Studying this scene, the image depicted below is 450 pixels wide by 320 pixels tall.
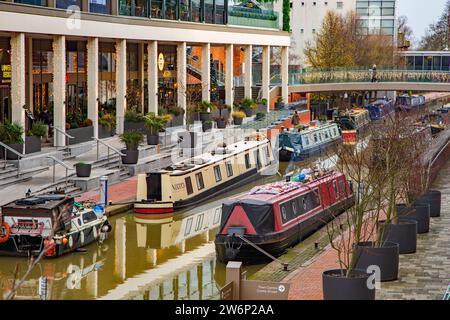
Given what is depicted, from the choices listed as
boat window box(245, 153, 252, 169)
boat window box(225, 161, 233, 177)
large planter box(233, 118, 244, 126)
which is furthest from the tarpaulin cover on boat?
large planter box(233, 118, 244, 126)

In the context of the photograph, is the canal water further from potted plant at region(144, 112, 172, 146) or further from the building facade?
the building facade

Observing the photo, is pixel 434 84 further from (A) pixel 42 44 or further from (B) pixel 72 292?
(B) pixel 72 292

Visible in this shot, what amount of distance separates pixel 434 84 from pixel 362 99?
23169 mm

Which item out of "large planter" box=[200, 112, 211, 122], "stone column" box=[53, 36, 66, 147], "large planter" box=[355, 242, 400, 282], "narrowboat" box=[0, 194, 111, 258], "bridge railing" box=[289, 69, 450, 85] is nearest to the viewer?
"large planter" box=[355, 242, 400, 282]

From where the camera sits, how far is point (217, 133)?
5847 cm

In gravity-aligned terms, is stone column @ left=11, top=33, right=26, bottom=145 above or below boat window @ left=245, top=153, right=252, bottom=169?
above

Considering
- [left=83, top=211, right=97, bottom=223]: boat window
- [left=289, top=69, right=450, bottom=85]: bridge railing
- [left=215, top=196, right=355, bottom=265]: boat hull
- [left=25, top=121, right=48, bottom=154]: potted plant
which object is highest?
[left=289, top=69, right=450, bottom=85]: bridge railing

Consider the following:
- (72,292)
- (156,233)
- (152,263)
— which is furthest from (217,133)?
(72,292)

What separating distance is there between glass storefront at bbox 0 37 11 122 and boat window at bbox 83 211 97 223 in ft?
53.9

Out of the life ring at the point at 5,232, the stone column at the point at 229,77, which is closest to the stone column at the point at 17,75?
the life ring at the point at 5,232

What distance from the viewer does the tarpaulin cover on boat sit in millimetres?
Result: 30594

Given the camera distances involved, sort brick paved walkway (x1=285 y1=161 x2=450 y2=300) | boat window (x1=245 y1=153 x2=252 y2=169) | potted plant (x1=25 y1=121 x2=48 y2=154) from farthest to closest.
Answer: boat window (x1=245 y1=153 x2=252 y2=169) → potted plant (x1=25 y1=121 x2=48 y2=154) → brick paved walkway (x1=285 y1=161 x2=450 y2=300)

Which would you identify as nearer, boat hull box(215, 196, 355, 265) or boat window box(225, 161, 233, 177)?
boat hull box(215, 196, 355, 265)

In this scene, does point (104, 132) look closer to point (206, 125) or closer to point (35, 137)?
point (206, 125)
